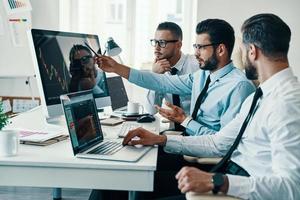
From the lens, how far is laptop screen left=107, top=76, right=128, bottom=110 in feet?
8.74

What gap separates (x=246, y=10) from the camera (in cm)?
396

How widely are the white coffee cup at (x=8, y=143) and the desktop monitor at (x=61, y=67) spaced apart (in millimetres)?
326

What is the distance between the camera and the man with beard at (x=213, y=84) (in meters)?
2.03

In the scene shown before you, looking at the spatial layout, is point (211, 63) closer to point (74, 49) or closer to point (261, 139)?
point (74, 49)

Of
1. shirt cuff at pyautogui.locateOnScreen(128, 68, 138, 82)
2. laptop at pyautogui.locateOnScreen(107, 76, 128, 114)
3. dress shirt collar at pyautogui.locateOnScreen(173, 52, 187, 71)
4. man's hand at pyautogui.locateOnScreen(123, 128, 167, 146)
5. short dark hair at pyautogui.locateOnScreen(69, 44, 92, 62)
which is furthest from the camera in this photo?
dress shirt collar at pyautogui.locateOnScreen(173, 52, 187, 71)

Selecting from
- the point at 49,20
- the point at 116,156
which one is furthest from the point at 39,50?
the point at 49,20

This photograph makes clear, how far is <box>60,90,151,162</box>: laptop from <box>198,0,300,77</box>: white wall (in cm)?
264

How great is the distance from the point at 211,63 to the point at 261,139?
3.08ft

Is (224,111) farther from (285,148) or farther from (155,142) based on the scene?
(285,148)

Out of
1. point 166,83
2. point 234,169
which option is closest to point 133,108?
point 166,83

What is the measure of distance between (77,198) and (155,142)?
1.35 m

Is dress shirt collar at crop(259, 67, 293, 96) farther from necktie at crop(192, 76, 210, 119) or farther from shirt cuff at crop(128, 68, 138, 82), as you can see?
shirt cuff at crop(128, 68, 138, 82)

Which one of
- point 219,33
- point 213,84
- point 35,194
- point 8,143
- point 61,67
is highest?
point 219,33

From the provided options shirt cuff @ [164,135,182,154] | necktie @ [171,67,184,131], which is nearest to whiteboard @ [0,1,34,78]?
necktie @ [171,67,184,131]
